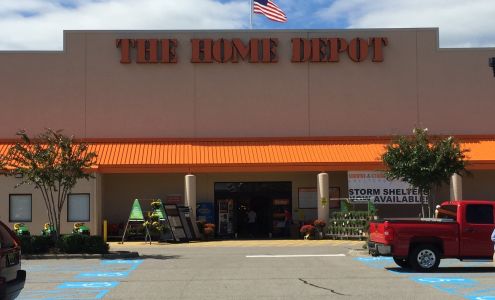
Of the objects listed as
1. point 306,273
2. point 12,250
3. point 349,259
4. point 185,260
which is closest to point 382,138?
point 349,259

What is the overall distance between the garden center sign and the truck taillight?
18040mm

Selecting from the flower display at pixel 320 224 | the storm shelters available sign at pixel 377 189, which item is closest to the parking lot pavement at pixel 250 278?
the flower display at pixel 320 224

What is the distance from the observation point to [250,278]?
50.4ft

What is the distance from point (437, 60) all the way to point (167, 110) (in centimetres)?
1397

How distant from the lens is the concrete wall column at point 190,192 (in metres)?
30.3

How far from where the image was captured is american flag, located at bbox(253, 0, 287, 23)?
3403 cm

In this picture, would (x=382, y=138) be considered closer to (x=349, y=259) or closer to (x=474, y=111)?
(x=474, y=111)

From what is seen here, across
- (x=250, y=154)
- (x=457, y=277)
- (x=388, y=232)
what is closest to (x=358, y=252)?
(x=388, y=232)

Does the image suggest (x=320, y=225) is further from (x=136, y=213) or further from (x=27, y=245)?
(x=27, y=245)

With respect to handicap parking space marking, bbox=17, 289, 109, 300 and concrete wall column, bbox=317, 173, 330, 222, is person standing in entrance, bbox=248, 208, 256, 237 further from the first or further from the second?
handicap parking space marking, bbox=17, 289, 109, 300

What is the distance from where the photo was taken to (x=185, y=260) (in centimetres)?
2052

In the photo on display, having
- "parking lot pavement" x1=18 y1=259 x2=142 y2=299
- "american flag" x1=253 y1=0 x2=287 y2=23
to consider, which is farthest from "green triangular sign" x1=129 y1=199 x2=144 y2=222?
"american flag" x1=253 y1=0 x2=287 y2=23

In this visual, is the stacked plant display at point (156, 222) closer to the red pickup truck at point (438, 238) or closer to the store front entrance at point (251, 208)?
the store front entrance at point (251, 208)

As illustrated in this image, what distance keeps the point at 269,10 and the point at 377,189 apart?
10.8m
